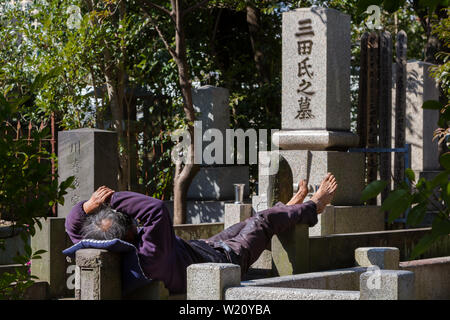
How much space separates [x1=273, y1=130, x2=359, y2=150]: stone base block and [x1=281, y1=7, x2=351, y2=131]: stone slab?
4.0 inches

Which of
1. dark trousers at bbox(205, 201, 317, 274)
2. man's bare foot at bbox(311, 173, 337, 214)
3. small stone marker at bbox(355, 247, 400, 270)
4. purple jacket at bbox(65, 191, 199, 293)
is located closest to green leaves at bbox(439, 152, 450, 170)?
purple jacket at bbox(65, 191, 199, 293)

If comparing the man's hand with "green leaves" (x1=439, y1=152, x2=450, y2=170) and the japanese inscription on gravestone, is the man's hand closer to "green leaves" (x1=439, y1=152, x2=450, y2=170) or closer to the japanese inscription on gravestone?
"green leaves" (x1=439, y1=152, x2=450, y2=170)

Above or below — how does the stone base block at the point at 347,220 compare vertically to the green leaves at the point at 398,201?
below

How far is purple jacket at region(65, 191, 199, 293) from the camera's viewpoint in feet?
17.0

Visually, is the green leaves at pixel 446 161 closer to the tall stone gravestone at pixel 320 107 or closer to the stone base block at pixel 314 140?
the tall stone gravestone at pixel 320 107

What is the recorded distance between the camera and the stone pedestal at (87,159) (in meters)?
7.68

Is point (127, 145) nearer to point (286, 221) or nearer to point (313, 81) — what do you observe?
point (313, 81)

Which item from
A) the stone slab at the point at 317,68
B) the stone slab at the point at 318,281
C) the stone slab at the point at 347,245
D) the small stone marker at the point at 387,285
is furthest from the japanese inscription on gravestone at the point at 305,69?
the small stone marker at the point at 387,285

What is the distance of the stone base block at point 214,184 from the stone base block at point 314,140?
307 cm

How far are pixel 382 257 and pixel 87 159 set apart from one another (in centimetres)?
326

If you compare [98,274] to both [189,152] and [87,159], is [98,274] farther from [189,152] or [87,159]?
[189,152]

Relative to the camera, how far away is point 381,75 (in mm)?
→ 10289
